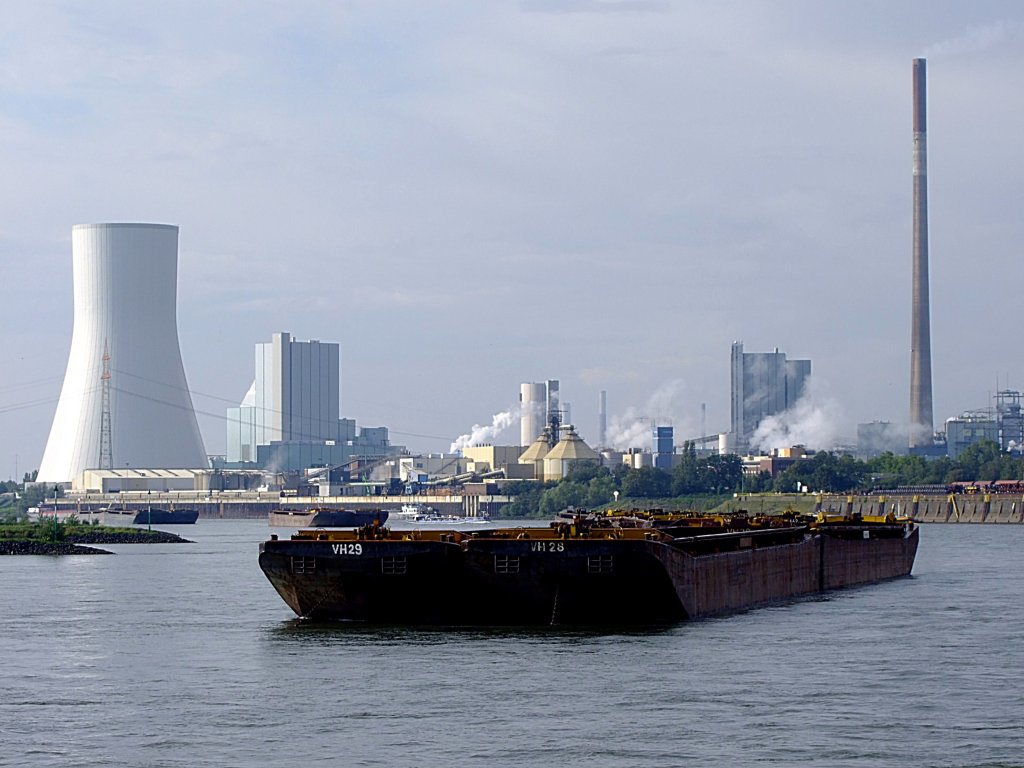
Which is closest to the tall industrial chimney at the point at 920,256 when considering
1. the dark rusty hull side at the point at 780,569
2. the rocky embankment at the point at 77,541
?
the rocky embankment at the point at 77,541

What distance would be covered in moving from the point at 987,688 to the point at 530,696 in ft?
23.7

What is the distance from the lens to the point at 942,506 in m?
145

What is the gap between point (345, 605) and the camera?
35.6 metres

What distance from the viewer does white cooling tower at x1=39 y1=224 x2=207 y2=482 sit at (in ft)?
468

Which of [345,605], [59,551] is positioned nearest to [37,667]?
[345,605]

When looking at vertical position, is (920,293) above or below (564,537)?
above

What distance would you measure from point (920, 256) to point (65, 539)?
109 m

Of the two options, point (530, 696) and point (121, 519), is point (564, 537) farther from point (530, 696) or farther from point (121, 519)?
point (121, 519)

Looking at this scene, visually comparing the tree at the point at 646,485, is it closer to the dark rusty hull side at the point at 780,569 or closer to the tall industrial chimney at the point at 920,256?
the tall industrial chimney at the point at 920,256

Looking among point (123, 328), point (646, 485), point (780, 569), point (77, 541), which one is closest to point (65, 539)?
point (77, 541)

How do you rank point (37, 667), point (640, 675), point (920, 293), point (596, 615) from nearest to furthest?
point (640, 675) < point (37, 667) < point (596, 615) < point (920, 293)

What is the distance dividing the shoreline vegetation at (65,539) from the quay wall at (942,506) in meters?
63.0

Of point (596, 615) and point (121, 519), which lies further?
point (121, 519)

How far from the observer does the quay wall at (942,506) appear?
138 metres
